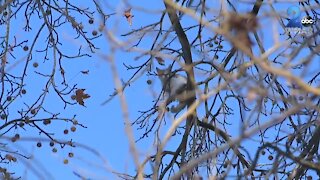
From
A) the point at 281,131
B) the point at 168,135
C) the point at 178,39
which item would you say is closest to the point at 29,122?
the point at 178,39

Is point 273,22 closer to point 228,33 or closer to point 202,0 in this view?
point 228,33

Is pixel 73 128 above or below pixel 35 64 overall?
below

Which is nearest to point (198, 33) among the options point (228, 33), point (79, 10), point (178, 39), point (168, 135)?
point (178, 39)

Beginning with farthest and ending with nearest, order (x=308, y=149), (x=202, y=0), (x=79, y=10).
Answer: (x=79, y=10)
(x=202, y=0)
(x=308, y=149)

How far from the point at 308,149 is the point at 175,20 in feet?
3.96

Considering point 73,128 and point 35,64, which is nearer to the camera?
point 73,128

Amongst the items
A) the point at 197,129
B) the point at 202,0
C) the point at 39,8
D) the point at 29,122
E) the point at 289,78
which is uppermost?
the point at 39,8

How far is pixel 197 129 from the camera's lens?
160 inches

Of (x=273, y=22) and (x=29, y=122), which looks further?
(x=29, y=122)

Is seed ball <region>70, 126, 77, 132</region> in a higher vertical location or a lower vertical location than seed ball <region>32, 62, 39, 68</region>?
lower

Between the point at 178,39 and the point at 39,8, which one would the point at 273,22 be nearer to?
the point at 178,39

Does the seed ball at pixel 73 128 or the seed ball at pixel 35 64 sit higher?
the seed ball at pixel 35 64

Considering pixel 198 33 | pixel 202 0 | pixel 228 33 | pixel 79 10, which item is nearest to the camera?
pixel 228 33

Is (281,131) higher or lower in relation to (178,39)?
lower
